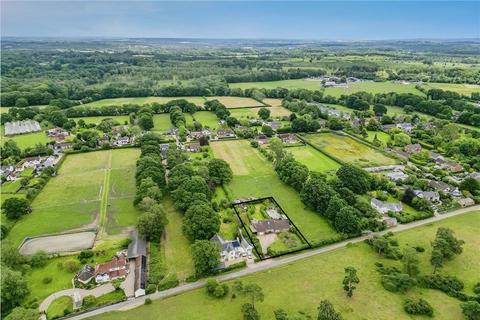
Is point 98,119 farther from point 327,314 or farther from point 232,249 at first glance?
point 327,314

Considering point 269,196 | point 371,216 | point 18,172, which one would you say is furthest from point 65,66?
point 371,216

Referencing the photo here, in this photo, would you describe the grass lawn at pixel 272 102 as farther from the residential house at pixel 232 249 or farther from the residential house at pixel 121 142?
the residential house at pixel 232 249

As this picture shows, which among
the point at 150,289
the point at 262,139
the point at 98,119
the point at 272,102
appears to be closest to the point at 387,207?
the point at 150,289

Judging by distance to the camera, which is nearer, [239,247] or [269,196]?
[239,247]

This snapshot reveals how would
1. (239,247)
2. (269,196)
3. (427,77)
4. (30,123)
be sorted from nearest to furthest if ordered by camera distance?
(239,247)
(269,196)
(30,123)
(427,77)

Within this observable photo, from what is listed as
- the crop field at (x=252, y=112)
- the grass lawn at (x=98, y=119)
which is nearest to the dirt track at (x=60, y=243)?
the grass lawn at (x=98, y=119)

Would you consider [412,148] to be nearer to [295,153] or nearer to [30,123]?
[295,153]

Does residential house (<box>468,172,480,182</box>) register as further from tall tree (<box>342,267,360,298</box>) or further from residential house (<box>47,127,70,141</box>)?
residential house (<box>47,127,70,141</box>)

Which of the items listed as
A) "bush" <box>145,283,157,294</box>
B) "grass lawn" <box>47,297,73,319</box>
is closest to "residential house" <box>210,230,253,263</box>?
"bush" <box>145,283,157,294</box>
